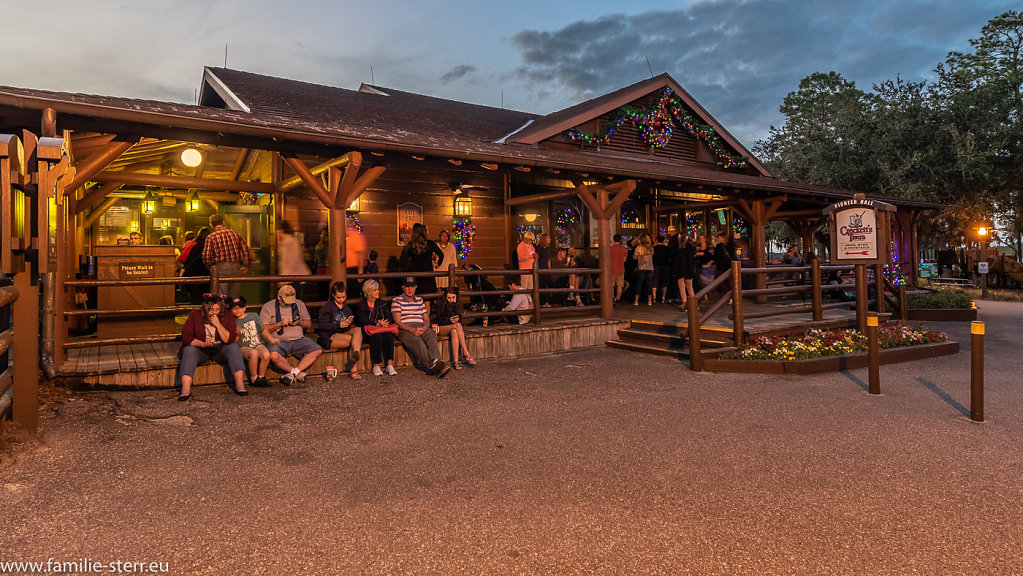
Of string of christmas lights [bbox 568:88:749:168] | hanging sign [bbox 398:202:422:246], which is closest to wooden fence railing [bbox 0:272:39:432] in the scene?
hanging sign [bbox 398:202:422:246]

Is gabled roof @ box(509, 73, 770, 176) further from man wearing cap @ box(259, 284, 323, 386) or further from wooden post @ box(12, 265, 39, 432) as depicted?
wooden post @ box(12, 265, 39, 432)

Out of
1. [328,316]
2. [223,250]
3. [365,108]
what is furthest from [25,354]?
[365,108]

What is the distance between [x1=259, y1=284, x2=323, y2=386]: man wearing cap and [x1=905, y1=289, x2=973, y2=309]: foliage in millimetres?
14008

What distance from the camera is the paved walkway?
285 cm

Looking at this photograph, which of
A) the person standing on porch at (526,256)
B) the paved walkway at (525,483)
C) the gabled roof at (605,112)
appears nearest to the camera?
the paved walkway at (525,483)

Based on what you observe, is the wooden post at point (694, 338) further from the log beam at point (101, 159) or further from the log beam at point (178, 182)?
the log beam at point (178, 182)

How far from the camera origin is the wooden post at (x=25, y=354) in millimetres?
4449

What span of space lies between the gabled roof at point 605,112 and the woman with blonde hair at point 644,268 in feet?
11.0

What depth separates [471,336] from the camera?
8328 millimetres

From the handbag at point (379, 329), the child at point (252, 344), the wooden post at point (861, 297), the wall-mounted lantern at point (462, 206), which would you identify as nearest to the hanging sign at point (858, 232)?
the wooden post at point (861, 297)

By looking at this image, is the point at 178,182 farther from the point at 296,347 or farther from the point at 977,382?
the point at 977,382

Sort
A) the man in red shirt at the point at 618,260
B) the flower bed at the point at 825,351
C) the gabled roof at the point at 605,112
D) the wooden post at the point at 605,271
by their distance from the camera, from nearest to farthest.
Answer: the flower bed at the point at 825,351
the wooden post at the point at 605,271
the man in red shirt at the point at 618,260
the gabled roof at the point at 605,112

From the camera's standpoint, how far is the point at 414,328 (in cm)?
748

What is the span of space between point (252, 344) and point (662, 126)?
41.3 feet
